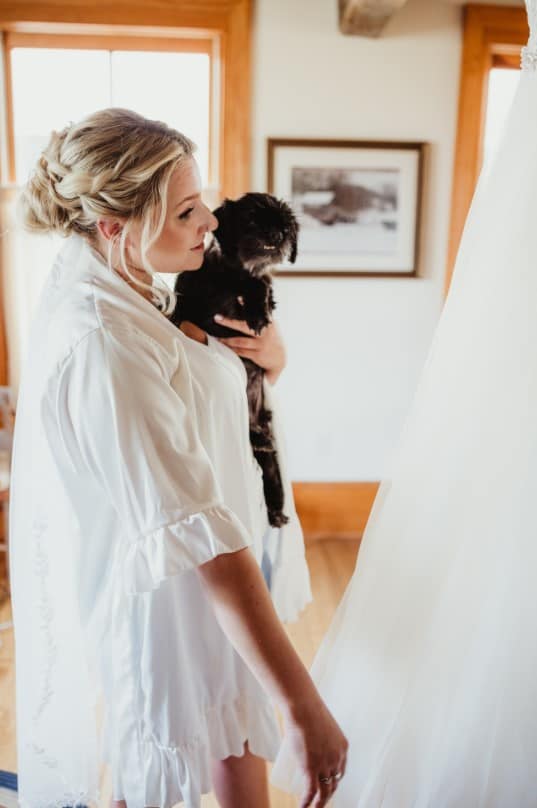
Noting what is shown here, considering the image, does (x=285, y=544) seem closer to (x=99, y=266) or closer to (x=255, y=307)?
(x=255, y=307)

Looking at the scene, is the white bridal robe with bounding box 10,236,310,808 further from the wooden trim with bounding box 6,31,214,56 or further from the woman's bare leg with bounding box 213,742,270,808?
the wooden trim with bounding box 6,31,214,56

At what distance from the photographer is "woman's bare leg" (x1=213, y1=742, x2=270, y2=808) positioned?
3.66 feet

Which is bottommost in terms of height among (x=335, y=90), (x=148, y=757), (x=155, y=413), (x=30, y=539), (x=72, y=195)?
(x=148, y=757)

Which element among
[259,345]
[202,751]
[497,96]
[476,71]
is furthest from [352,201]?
[202,751]

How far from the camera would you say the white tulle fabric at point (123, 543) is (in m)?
0.82

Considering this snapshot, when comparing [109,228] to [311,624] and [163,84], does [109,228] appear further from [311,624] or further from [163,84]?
[163,84]

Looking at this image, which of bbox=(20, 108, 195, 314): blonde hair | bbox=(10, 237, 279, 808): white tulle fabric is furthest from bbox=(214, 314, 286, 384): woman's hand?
bbox=(20, 108, 195, 314): blonde hair

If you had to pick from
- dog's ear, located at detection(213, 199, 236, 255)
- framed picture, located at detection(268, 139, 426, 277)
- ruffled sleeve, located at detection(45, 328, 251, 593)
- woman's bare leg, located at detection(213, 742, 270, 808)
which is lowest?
woman's bare leg, located at detection(213, 742, 270, 808)

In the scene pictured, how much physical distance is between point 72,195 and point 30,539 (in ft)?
1.78

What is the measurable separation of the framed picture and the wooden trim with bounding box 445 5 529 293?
0.20 meters

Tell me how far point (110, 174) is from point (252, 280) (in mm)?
622

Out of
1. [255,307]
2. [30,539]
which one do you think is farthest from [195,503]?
[255,307]

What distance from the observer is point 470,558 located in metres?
0.87

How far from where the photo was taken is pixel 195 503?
0.83m
